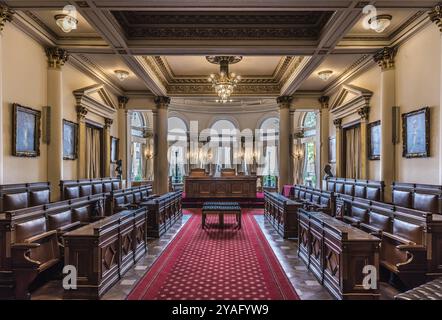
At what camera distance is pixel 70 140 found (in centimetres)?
724

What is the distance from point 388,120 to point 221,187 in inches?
260

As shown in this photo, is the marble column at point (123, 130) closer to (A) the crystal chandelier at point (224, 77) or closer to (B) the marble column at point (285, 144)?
(A) the crystal chandelier at point (224, 77)

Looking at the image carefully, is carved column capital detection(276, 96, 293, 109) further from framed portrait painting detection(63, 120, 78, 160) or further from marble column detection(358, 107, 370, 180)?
framed portrait painting detection(63, 120, 78, 160)

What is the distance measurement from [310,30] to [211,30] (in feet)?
6.80

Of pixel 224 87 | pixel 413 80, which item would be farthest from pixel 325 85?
pixel 413 80

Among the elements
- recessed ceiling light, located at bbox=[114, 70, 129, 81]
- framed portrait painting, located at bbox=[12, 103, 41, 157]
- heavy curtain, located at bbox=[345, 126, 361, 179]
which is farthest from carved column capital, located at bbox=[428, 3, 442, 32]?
recessed ceiling light, located at bbox=[114, 70, 129, 81]

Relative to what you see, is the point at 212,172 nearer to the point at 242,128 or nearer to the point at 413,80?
the point at 242,128

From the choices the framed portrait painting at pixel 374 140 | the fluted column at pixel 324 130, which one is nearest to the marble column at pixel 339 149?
the fluted column at pixel 324 130

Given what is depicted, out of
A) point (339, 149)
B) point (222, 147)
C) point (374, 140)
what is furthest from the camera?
point (222, 147)

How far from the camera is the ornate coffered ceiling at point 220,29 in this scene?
461 centimetres

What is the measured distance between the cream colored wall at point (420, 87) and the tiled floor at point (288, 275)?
2574 mm

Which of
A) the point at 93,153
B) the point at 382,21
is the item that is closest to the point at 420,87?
the point at 382,21

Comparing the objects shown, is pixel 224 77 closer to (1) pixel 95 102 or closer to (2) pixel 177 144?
(1) pixel 95 102

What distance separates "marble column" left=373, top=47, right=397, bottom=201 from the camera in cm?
629
